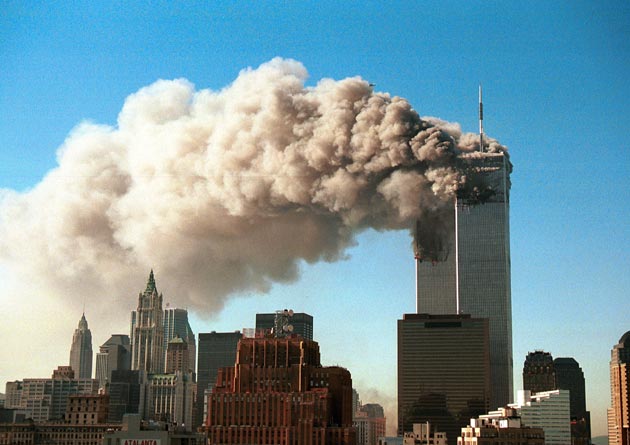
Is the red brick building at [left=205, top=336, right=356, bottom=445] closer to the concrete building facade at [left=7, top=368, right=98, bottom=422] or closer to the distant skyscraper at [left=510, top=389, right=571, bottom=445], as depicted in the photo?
the distant skyscraper at [left=510, top=389, right=571, bottom=445]

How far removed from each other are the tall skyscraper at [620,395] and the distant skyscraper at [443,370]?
21552mm

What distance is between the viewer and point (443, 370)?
17638 cm

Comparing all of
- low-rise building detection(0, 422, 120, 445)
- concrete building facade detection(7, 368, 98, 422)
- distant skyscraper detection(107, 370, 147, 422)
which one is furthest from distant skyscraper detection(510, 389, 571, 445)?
concrete building facade detection(7, 368, 98, 422)

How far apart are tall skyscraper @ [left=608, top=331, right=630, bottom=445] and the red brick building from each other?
85665 millimetres

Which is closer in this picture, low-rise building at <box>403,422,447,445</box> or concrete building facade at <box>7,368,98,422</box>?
low-rise building at <box>403,422,447,445</box>

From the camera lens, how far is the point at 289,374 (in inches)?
3890

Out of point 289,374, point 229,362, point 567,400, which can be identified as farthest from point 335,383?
point 229,362

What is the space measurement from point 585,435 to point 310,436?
7886 centimetres

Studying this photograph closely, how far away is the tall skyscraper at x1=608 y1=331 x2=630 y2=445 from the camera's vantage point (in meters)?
174

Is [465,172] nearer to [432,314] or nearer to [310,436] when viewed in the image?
[310,436]

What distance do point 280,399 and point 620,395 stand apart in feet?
322

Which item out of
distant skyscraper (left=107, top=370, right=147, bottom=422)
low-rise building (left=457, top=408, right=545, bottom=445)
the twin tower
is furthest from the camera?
distant skyscraper (left=107, top=370, right=147, bottom=422)

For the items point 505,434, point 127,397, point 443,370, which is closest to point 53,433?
point 505,434

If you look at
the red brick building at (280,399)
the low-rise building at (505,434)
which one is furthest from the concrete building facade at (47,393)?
the low-rise building at (505,434)
